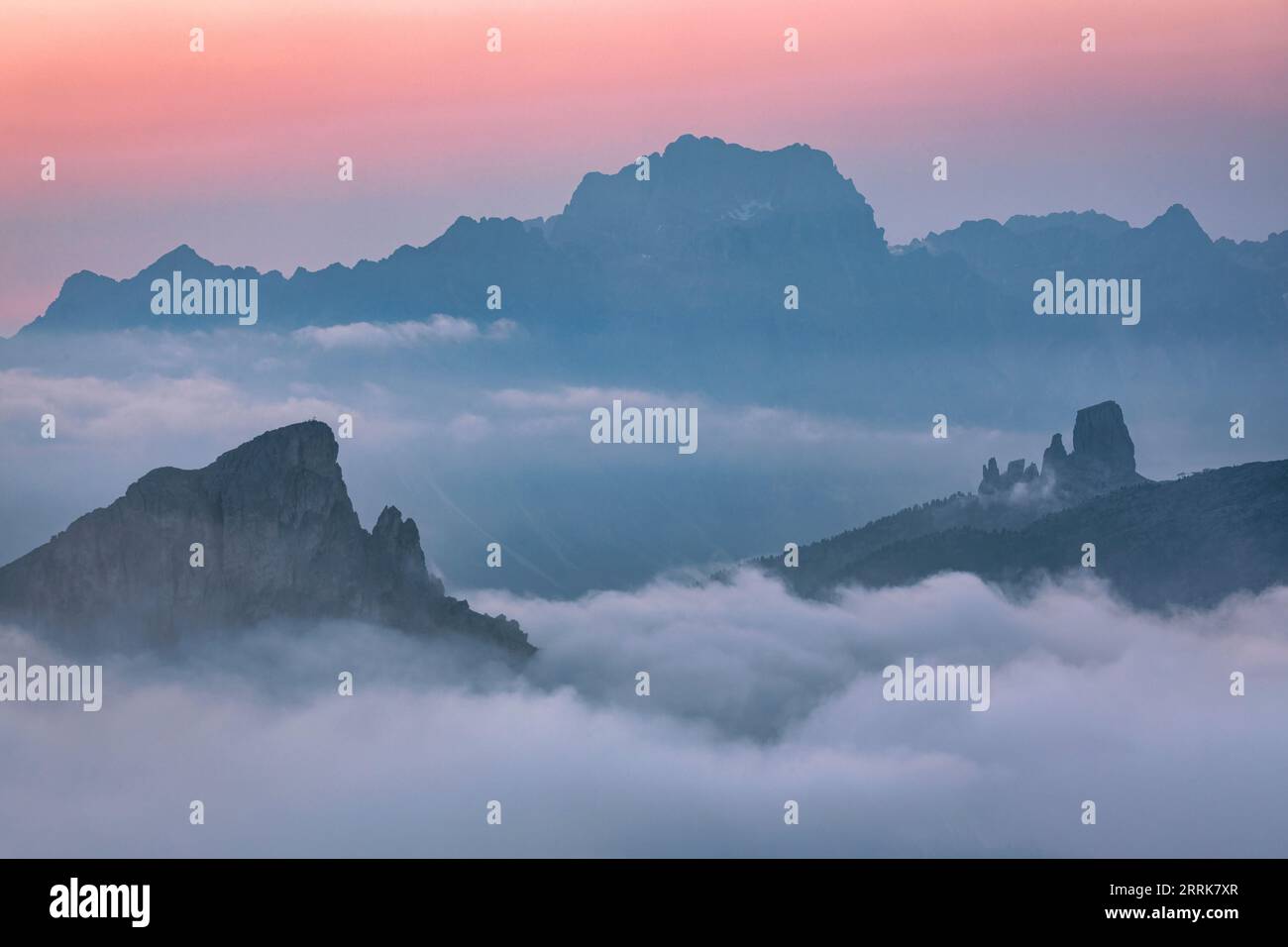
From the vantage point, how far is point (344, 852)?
160250mm

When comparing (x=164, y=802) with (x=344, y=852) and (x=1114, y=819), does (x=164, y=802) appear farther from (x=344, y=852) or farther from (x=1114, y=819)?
(x=1114, y=819)

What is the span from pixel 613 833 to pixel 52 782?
235 ft

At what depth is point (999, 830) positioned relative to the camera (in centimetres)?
18212

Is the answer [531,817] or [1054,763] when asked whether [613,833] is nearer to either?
[531,817]

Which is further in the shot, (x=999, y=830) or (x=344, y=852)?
(x=999, y=830)

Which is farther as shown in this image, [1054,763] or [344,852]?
[1054,763]

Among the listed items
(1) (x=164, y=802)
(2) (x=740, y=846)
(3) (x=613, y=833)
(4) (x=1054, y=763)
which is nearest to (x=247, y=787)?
(1) (x=164, y=802)
